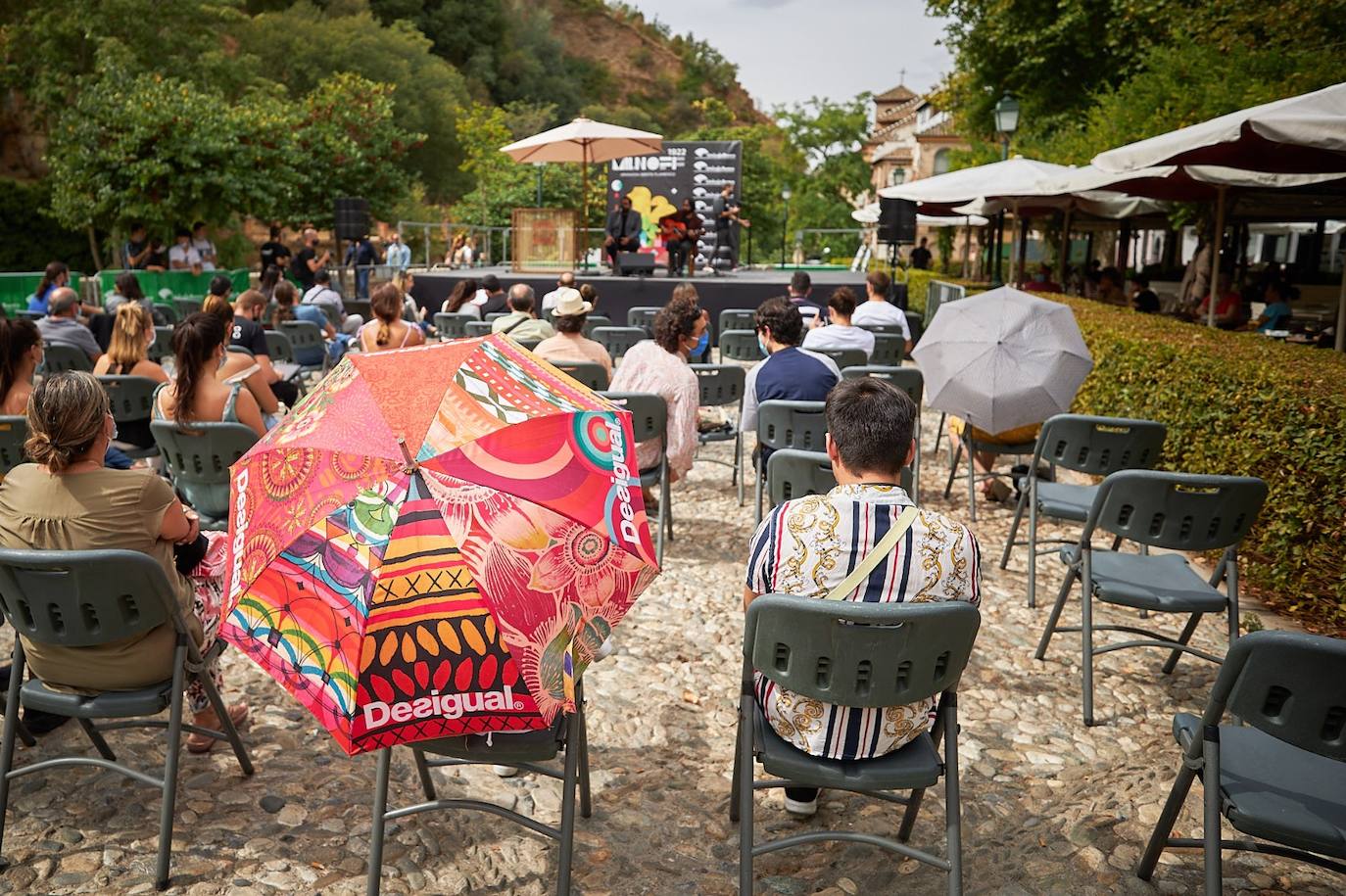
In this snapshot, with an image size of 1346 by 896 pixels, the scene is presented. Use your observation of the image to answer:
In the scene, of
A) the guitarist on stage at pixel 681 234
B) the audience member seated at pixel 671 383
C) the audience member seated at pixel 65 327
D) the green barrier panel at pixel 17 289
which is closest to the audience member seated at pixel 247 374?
the audience member seated at pixel 671 383

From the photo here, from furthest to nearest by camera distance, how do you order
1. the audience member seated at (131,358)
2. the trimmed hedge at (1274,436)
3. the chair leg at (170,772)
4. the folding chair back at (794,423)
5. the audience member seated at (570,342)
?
the audience member seated at (570,342)
the audience member seated at (131,358)
the folding chair back at (794,423)
the trimmed hedge at (1274,436)
the chair leg at (170,772)

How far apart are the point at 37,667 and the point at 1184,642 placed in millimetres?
4059

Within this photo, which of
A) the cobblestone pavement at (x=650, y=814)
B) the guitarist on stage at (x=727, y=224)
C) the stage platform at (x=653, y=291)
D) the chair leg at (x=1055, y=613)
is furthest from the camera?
the guitarist on stage at (x=727, y=224)

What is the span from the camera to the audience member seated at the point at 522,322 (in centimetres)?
796

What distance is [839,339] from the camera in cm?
765

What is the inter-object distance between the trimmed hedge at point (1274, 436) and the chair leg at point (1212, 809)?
2613 mm

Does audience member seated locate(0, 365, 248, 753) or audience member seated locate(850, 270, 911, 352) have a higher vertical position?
audience member seated locate(850, 270, 911, 352)

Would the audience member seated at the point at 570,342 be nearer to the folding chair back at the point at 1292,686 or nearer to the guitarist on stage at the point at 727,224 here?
the folding chair back at the point at 1292,686

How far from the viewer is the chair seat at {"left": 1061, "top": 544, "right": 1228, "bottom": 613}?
3.68 meters

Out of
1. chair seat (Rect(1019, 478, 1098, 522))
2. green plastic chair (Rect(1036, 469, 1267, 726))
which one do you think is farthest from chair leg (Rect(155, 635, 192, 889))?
chair seat (Rect(1019, 478, 1098, 522))

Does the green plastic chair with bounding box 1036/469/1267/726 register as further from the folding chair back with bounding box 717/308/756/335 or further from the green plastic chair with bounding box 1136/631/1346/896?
the folding chair back with bounding box 717/308/756/335

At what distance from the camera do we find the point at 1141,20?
19.4 m

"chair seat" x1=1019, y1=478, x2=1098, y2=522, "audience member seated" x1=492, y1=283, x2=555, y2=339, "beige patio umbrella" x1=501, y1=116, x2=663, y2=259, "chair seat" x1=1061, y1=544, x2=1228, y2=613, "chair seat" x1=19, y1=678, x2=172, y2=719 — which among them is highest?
"beige patio umbrella" x1=501, y1=116, x2=663, y2=259

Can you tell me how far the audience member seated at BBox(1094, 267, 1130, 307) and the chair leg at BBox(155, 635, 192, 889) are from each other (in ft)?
48.7
